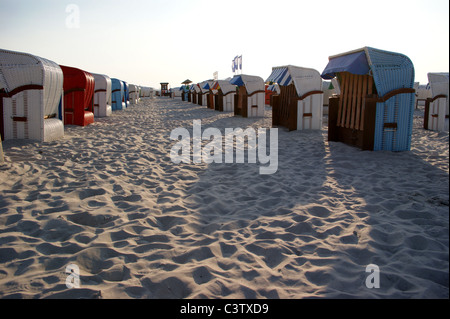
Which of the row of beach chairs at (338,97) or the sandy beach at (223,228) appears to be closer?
the sandy beach at (223,228)

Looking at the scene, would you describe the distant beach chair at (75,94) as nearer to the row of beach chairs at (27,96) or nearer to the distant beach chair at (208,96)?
the row of beach chairs at (27,96)

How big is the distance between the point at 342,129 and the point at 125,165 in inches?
191

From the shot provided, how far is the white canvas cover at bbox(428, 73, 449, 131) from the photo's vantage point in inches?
380

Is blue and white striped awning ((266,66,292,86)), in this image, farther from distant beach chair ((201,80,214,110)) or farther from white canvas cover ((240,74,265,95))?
distant beach chair ((201,80,214,110))

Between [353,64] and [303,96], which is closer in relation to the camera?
[353,64]

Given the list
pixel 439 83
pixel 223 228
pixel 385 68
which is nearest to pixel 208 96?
pixel 439 83

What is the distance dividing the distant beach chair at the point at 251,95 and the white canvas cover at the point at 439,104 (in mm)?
6924

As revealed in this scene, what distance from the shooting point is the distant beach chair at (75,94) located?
10.2 m

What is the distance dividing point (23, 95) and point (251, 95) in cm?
983

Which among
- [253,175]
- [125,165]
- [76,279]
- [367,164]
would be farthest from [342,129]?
[76,279]

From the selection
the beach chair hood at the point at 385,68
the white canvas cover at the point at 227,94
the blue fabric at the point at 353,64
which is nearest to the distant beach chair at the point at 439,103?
the beach chair hood at the point at 385,68

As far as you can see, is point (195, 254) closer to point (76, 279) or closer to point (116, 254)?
point (116, 254)

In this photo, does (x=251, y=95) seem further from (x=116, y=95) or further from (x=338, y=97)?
(x=116, y=95)

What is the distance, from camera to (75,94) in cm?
1026
